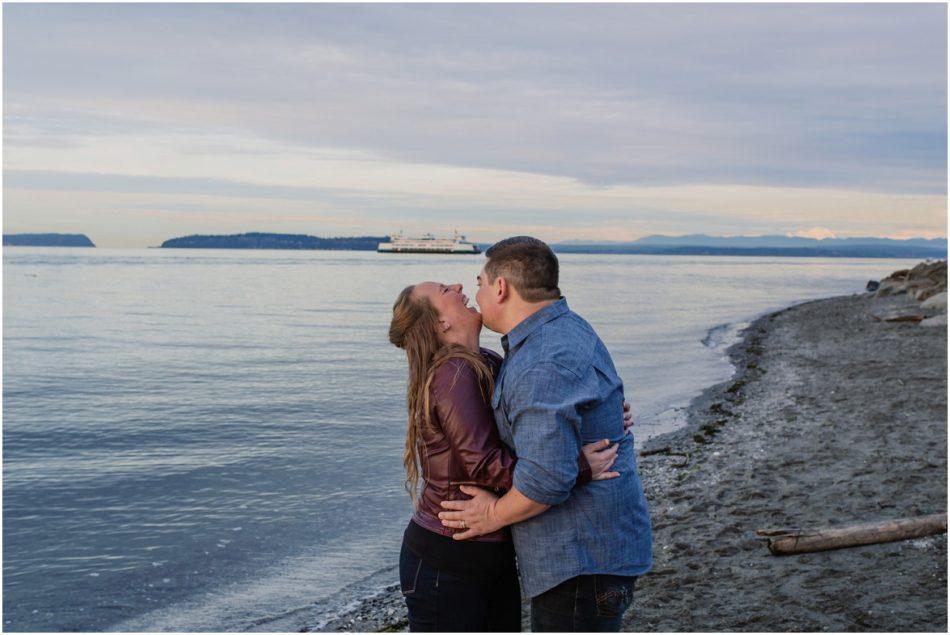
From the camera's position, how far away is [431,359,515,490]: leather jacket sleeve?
3.15 metres

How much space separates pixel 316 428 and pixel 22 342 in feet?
70.1

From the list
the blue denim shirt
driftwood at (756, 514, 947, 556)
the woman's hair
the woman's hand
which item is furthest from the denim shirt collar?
driftwood at (756, 514, 947, 556)

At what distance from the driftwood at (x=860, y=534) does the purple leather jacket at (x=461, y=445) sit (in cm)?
483

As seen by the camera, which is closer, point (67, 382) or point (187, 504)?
point (187, 504)

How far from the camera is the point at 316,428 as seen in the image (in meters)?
17.0

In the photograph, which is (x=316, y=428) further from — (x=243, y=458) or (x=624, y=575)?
(x=624, y=575)

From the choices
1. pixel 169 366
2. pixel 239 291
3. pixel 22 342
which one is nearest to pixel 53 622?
pixel 169 366

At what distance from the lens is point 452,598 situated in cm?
334

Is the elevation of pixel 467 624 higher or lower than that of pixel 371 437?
higher

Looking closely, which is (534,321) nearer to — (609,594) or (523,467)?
(523,467)

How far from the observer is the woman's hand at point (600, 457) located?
3098 millimetres

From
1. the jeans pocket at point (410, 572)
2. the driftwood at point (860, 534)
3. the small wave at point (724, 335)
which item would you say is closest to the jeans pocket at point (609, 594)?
the jeans pocket at point (410, 572)

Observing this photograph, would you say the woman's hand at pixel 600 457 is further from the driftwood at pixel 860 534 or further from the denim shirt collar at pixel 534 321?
the driftwood at pixel 860 534

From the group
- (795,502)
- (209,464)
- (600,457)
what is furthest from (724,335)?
(600,457)
